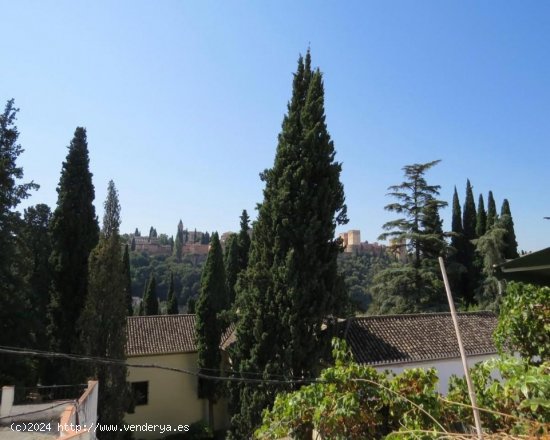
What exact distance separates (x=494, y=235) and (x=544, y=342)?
19.3 m

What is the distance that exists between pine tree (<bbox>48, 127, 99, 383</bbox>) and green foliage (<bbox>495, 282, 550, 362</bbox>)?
14693mm

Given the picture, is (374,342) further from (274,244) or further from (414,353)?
(274,244)

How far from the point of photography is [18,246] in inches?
596

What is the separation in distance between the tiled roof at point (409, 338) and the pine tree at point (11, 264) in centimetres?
1116

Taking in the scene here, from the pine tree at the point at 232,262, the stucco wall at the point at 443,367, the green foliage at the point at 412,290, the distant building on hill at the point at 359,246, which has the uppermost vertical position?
the distant building on hill at the point at 359,246

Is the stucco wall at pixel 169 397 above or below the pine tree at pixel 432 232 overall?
below

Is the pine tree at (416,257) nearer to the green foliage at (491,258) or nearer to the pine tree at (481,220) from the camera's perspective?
the green foliage at (491,258)

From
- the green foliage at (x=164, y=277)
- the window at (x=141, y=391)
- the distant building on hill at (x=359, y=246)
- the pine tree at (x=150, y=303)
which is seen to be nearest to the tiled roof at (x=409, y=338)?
the window at (x=141, y=391)

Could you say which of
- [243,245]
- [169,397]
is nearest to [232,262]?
[243,245]

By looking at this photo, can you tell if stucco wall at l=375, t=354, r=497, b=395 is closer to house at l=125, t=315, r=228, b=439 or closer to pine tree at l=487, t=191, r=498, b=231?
house at l=125, t=315, r=228, b=439

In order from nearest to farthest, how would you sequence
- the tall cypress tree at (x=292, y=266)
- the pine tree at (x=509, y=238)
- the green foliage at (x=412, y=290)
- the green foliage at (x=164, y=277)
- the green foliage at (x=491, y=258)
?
the tall cypress tree at (x=292, y=266)
the green foliage at (x=412, y=290)
the green foliage at (x=491, y=258)
the pine tree at (x=509, y=238)
the green foliage at (x=164, y=277)

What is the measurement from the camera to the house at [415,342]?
41.1ft

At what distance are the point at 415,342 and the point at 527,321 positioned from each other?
1007cm

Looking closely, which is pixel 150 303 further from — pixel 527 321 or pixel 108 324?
pixel 527 321
